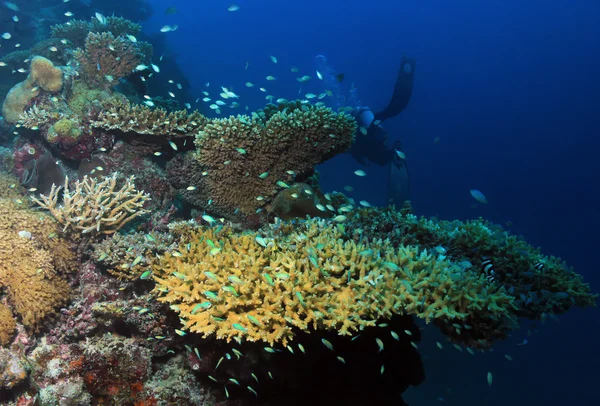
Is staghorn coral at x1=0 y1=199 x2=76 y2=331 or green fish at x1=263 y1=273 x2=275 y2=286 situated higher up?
green fish at x1=263 y1=273 x2=275 y2=286

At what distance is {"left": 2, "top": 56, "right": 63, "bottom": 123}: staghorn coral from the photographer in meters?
8.45

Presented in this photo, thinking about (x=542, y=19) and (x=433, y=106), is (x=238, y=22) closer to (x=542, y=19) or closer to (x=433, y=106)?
(x=433, y=106)

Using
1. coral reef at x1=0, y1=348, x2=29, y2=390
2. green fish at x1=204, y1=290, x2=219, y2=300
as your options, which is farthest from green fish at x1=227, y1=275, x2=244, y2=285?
coral reef at x1=0, y1=348, x2=29, y2=390

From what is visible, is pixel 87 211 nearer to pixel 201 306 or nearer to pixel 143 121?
pixel 143 121

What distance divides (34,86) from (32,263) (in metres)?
7.06

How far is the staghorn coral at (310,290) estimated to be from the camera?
327cm

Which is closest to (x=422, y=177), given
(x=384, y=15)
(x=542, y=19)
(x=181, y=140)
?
(x=181, y=140)

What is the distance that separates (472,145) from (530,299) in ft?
273

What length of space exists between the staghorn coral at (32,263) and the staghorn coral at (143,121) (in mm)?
2532

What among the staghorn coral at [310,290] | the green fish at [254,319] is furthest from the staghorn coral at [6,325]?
the green fish at [254,319]

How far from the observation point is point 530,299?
15.6 ft

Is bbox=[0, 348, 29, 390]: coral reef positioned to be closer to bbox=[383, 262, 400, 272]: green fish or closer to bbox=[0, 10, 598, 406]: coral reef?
bbox=[0, 10, 598, 406]: coral reef

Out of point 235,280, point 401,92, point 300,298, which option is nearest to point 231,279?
point 235,280

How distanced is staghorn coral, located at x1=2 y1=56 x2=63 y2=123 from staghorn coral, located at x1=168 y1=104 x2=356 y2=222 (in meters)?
5.20
